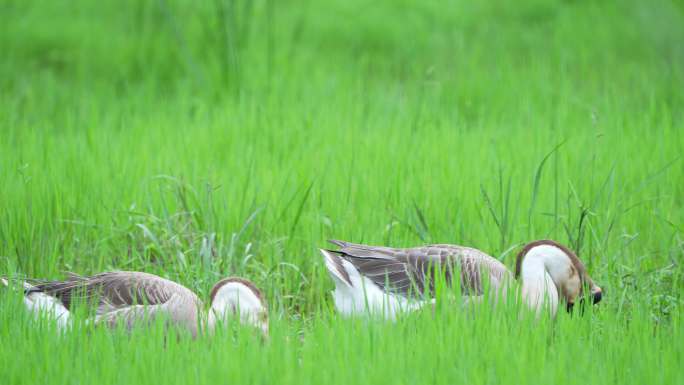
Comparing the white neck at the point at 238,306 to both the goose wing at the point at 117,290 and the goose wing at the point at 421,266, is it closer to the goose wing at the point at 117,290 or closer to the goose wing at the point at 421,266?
the goose wing at the point at 117,290

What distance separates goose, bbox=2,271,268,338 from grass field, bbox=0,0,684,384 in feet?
0.77

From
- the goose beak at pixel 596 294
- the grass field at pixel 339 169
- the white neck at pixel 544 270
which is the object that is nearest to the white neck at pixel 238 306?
the grass field at pixel 339 169

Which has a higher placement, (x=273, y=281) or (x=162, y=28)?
(x=162, y=28)

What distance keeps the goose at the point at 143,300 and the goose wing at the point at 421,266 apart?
0.61 meters

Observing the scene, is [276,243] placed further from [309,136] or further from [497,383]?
[497,383]

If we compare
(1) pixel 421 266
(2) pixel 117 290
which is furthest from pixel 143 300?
(1) pixel 421 266

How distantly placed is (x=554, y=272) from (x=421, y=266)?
2.37 feet

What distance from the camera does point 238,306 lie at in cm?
452

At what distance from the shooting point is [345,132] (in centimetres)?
689

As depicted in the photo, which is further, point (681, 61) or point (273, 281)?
point (681, 61)

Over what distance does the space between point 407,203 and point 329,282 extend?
2.60 ft

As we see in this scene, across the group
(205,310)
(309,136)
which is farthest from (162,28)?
(205,310)

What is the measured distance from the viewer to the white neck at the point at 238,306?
14.8 ft

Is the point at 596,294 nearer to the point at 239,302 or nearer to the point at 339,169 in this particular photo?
the point at 239,302
